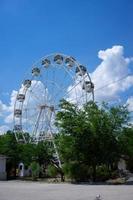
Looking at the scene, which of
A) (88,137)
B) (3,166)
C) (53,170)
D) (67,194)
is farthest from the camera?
(3,166)

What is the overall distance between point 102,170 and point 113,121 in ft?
18.1

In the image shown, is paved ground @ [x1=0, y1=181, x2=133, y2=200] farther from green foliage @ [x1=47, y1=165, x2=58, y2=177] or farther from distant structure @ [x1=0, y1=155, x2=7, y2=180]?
distant structure @ [x1=0, y1=155, x2=7, y2=180]

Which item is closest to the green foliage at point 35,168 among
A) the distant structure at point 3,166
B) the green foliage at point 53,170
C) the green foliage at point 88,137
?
the green foliage at point 53,170

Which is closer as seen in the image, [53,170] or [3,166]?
[53,170]

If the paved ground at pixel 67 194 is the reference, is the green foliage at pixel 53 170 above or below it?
above

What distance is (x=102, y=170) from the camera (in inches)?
1631

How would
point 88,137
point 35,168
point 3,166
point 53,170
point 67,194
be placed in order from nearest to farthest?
point 67,194
point 88,137
point 53,170
point 35,168
point 3,166

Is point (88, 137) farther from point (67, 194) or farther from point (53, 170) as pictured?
point (67, 194)

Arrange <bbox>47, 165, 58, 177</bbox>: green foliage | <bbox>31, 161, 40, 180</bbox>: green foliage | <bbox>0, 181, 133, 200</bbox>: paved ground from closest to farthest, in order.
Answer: <bbox>0, 181, 133, 200</bbox>: paved ground → <bbox>47, 165, 58, 177</bbox>: green foliage → <bbox>31, 161, 40, 180</bbox>: green foliage

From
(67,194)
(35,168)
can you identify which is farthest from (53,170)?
(67,194)

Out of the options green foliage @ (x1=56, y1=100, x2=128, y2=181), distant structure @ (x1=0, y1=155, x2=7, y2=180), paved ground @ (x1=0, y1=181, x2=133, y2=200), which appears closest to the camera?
paved ground @ (x1=0, y1=181, x2=133, y2=200)

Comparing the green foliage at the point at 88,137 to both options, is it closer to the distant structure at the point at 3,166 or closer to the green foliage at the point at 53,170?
the green foliage at the point at 53,170

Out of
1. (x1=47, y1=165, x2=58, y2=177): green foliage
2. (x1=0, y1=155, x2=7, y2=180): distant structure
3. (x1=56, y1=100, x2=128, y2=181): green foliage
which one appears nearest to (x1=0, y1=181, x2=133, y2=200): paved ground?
(x1=56, y1=100, x2=128, y2=181): green foliage

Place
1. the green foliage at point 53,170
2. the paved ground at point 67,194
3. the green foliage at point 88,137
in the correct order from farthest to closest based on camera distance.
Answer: the green foliage at point 53,170
the green foliage at point 88,137
the paved ground at point 67,194
